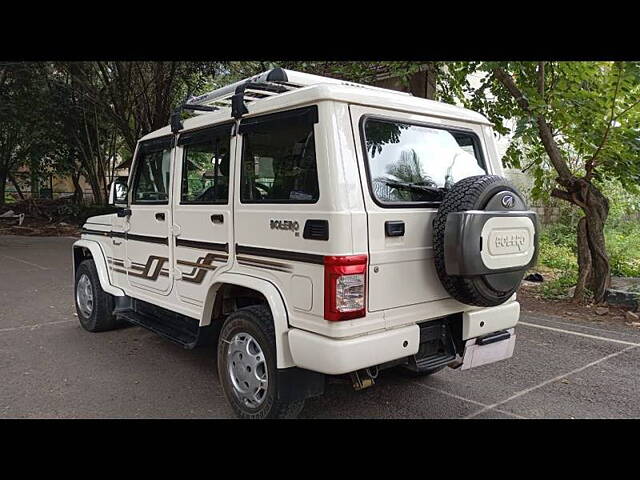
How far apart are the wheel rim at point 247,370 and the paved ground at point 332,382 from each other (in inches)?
13.2

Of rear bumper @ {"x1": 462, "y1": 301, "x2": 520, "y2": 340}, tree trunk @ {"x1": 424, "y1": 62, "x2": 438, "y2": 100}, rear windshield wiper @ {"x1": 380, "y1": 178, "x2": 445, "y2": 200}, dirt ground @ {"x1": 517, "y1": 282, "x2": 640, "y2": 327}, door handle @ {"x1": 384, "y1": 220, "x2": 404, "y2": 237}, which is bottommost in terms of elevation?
dirt ground @ {"x1": 517, "y1": 282, "x2": 640, "y2": 327}

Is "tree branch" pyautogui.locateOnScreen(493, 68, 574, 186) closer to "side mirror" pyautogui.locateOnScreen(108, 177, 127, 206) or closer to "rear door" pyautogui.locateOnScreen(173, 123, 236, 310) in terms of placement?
"rear door" pyautogui.locateOnScreen(173, 123, 236, 310)

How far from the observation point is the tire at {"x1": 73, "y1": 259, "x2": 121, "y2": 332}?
5.64 metres

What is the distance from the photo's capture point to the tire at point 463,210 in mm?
3215

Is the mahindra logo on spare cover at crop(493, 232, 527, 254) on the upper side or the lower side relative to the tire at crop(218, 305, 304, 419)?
upper

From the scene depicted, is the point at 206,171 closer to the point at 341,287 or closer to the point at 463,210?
the point at 341,287

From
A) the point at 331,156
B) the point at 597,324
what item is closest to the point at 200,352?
the point at 331,156

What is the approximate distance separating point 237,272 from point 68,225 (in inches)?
662

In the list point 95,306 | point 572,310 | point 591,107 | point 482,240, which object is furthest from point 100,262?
point 591,107

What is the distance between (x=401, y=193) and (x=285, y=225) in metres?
0.78

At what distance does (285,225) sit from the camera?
326 cm

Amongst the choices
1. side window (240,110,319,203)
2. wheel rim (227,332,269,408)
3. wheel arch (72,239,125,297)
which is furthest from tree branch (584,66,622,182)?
wheel arch (72,239,125,297)

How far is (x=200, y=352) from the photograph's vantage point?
518cm

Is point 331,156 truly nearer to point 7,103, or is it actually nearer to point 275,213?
point 275,213
